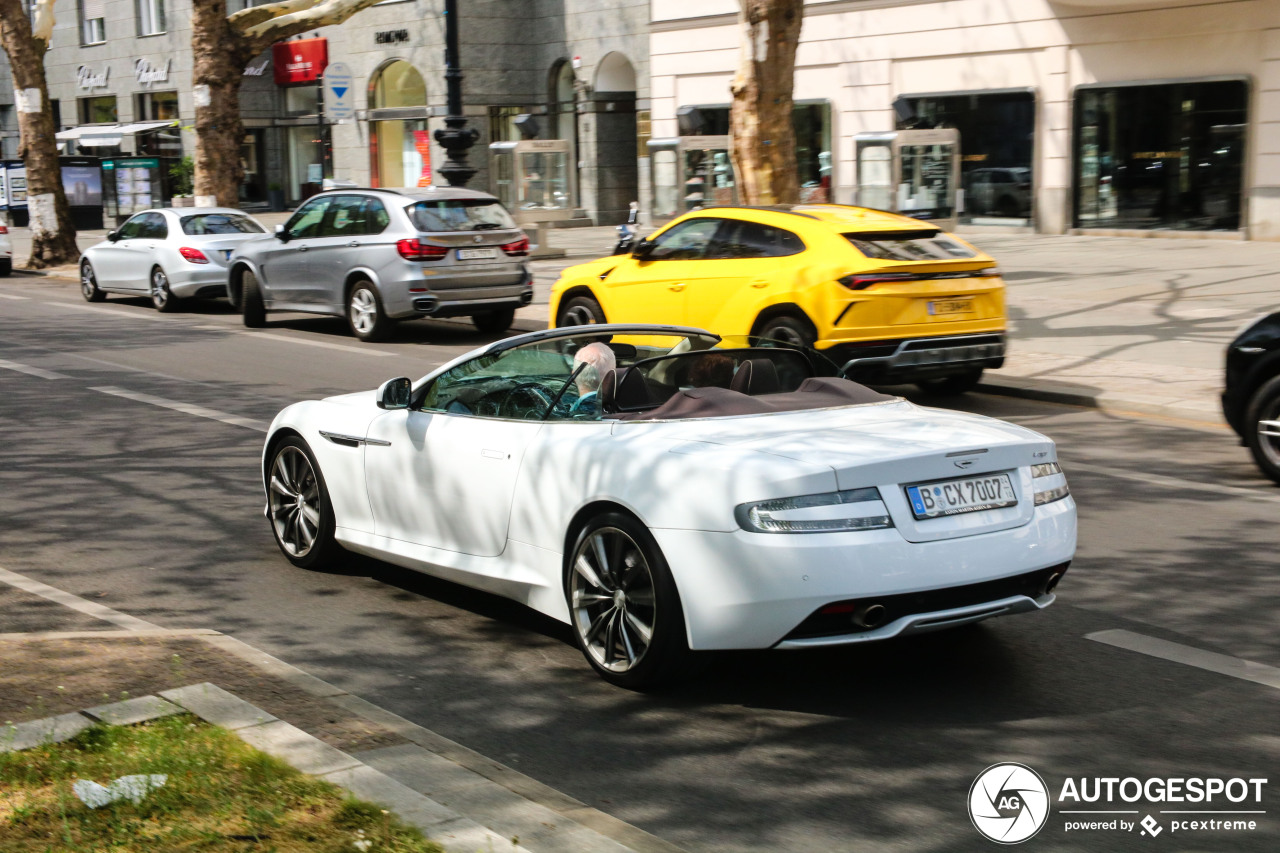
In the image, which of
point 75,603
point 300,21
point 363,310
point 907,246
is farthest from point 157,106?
point 75,603

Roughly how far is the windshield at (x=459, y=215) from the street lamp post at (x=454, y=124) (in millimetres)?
6095

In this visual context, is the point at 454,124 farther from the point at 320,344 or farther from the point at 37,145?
the point at 37,145

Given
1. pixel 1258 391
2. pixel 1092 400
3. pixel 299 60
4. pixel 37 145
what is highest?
pixel 299 60

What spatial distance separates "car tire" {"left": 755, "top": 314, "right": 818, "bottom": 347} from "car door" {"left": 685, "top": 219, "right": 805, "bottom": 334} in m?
0.16

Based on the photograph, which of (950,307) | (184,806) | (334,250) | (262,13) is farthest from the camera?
(262,13)

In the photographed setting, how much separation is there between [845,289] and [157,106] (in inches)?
1841

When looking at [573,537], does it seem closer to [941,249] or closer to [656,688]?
[656,688]

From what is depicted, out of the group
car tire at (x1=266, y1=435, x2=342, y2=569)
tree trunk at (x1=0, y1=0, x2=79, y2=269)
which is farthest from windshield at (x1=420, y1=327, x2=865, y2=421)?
tree trunk at (x1=0, y1=0, x2=79, y2=269)

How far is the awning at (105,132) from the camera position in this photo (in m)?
51.0

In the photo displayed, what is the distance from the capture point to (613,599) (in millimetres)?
5211

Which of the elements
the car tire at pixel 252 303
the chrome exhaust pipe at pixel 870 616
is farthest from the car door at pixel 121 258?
the chrome exhaust pipe at pixel 870 616

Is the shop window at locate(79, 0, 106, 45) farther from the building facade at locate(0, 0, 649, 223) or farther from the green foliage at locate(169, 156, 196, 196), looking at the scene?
the green foliage at locate(169, 156, 196, 196)

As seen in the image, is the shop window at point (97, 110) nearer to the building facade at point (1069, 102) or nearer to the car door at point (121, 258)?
the building facade at point (1069, 102)

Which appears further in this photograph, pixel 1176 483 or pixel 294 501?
pixel 1176 483
